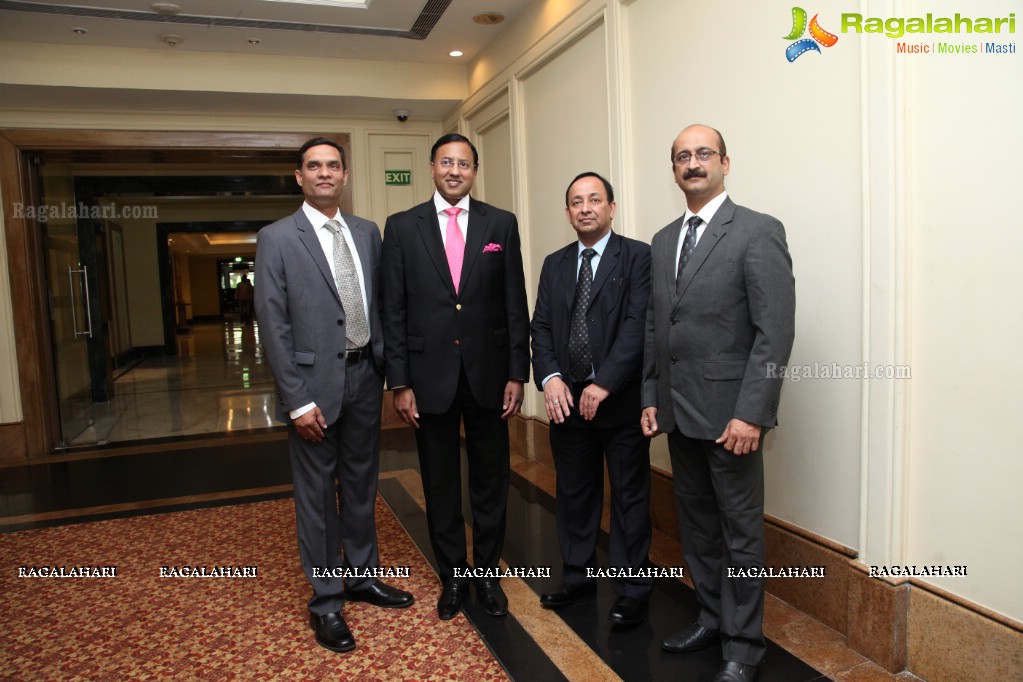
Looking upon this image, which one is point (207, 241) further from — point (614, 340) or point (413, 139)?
point (614, 340)

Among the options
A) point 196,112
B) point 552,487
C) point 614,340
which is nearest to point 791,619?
point 614,340

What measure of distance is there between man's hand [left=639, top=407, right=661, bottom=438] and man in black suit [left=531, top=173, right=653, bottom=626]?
145mm

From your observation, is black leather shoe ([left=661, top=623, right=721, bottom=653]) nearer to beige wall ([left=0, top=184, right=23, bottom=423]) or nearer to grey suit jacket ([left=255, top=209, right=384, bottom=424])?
grey suit jacket ([left=255, top=209, right=384, bottom=424])

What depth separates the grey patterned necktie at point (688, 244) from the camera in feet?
7.52

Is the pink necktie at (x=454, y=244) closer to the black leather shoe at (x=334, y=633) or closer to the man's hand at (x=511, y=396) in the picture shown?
the man's hand at (x=511, y=396)

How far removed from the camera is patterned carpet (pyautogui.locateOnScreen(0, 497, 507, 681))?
239 centimetres

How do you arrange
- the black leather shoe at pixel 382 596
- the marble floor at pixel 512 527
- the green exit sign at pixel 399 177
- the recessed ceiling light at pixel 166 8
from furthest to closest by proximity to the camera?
the green exit sign at pixel 399 177, the recessed ceiling light at pixel 166 8, the black leather shoe at pixel 382 596, the marble floor at pixel 512 527

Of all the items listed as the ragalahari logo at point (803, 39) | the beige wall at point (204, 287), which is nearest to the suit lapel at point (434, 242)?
the ragalahari logo at point (803, 39)

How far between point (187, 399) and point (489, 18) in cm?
607

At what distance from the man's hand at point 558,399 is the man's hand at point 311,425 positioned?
836mm

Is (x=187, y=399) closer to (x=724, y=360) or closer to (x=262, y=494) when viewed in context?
(x=262, y=494)

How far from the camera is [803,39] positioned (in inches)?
98.4

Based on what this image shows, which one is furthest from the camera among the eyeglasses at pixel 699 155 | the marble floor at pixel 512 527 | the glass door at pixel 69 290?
the glass door at pixel 69 290

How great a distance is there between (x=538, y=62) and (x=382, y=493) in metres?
2.97
